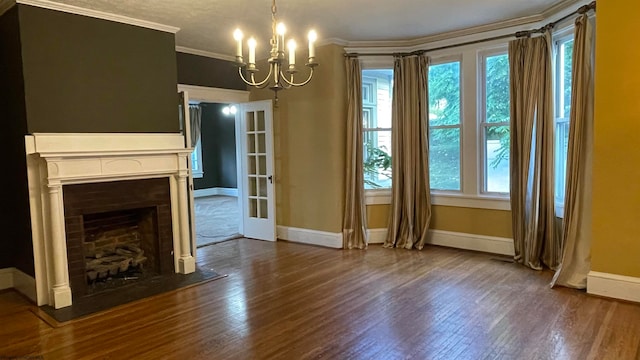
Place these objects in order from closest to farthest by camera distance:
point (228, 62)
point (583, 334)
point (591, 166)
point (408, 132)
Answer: point (583, 334) < point (591, 166) < point (408, 132) < point (228, 62)

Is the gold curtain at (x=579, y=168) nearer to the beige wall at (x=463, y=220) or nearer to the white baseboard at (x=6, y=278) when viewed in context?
the beige wall at (x=463, y=220)

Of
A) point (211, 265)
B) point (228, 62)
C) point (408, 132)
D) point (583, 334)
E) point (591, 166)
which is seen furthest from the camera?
point (228, 62)

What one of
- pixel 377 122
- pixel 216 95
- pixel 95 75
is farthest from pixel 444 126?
pixel 95 75

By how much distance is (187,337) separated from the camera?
311 centimetres

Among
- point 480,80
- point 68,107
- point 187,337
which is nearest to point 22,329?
point 187,337

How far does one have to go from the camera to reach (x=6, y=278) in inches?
171

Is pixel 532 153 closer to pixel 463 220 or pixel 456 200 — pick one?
pixel 456 200

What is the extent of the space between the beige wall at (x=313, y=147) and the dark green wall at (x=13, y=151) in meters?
3.06

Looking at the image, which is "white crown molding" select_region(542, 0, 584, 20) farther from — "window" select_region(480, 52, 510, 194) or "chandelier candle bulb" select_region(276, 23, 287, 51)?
"chandelier candle bulb" select_region(276, 23, 287, 51)

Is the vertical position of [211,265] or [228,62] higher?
[228,62]

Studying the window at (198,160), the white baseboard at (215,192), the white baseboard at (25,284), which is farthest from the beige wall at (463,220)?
the window at (198,160)

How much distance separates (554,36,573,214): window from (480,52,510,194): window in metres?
0.58

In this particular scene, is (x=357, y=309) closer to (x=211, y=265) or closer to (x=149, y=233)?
(x=211, y=265)

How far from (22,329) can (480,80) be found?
5228 mm
